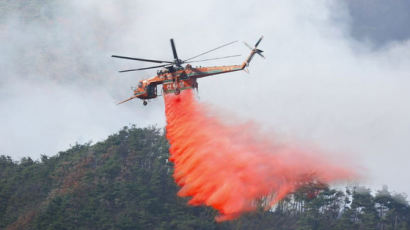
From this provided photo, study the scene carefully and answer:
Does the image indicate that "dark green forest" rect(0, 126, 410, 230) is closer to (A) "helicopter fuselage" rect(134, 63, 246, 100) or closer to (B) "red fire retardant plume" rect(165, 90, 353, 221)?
(B) "red fire retardant plume" rect(165, 90, 353, 221)

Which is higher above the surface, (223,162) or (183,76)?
(183,76)

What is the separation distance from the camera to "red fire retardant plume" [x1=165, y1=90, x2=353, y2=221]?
56469 mm

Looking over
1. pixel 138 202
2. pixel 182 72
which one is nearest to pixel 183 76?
pixel 182 72

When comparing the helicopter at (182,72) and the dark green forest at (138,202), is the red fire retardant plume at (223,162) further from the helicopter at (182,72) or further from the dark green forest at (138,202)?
the dark green forest at (138,202)

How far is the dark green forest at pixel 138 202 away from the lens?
319 feet

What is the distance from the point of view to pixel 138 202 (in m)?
104

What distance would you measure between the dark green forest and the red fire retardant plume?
95.2ft

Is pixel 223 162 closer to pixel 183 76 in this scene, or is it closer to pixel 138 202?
pixel 183 76

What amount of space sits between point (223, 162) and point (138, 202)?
49.1 meters

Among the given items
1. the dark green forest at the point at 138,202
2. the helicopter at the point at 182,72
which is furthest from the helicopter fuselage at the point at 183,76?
the dark green forest at the point at 138,202

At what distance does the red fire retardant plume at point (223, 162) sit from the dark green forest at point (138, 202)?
2903cm

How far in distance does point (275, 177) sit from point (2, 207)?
217 feet

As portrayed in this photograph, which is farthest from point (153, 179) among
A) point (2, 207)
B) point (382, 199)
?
point (382, 199)

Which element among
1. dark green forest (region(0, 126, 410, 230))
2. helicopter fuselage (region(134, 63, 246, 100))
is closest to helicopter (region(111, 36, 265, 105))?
helicopter fuselage (region(134, 63, 246, 100))
